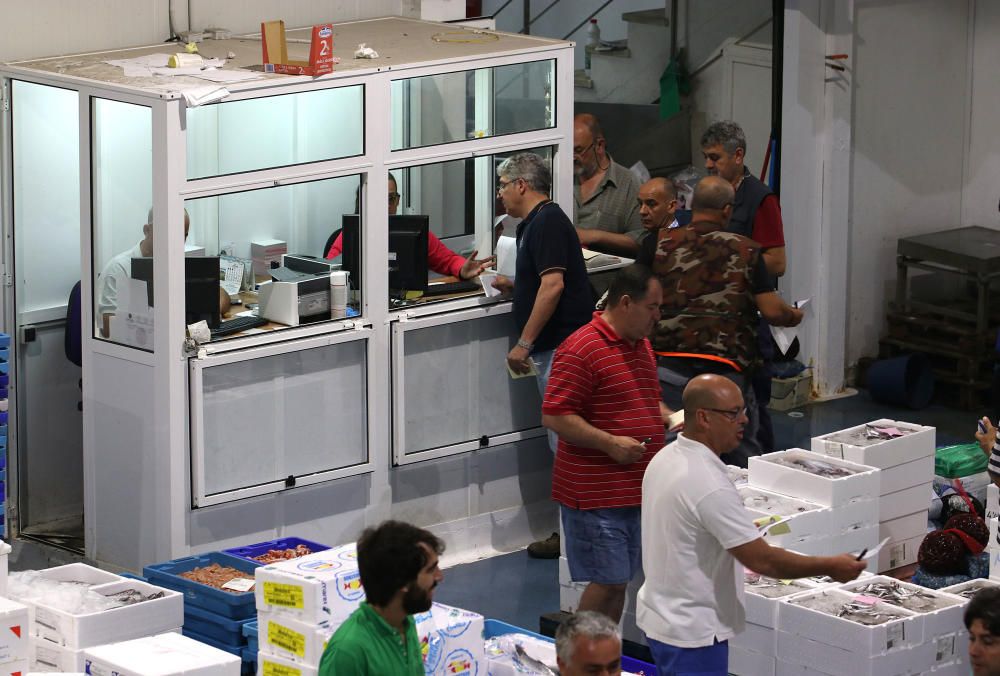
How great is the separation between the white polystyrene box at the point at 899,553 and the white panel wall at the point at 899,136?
411 centimetres

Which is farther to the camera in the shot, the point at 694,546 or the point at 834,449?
the point at 834,449

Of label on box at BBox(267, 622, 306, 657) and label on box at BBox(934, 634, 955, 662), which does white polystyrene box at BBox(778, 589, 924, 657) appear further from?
label on box at BBox(267, 622, 306, 657)

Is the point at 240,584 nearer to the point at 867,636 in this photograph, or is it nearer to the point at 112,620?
the point at 112,620

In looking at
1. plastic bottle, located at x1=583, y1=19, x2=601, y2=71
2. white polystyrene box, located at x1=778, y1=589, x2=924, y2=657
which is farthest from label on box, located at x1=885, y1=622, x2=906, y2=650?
plastic bottle, located at x1=583, y1=19, x2=601, y2=71

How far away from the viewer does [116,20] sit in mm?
8836

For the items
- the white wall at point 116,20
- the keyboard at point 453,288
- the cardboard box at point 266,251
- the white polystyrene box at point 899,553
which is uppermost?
the white wall at point 116,20

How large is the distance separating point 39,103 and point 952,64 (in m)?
7.03

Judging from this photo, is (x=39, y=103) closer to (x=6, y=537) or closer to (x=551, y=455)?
(x=6, y=537)

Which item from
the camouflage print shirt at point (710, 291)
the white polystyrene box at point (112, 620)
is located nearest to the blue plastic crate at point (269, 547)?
the white polystyrene box at point (112, 620)

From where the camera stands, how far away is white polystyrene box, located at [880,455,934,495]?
26.6ft

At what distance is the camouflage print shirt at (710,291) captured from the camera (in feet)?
25.7

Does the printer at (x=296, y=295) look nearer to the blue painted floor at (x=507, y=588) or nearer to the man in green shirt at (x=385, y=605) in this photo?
the blue painted floor at (x=507, y=588)

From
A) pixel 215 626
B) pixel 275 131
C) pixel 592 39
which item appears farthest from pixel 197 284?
pixel 592 39

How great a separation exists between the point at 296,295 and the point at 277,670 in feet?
7.36
